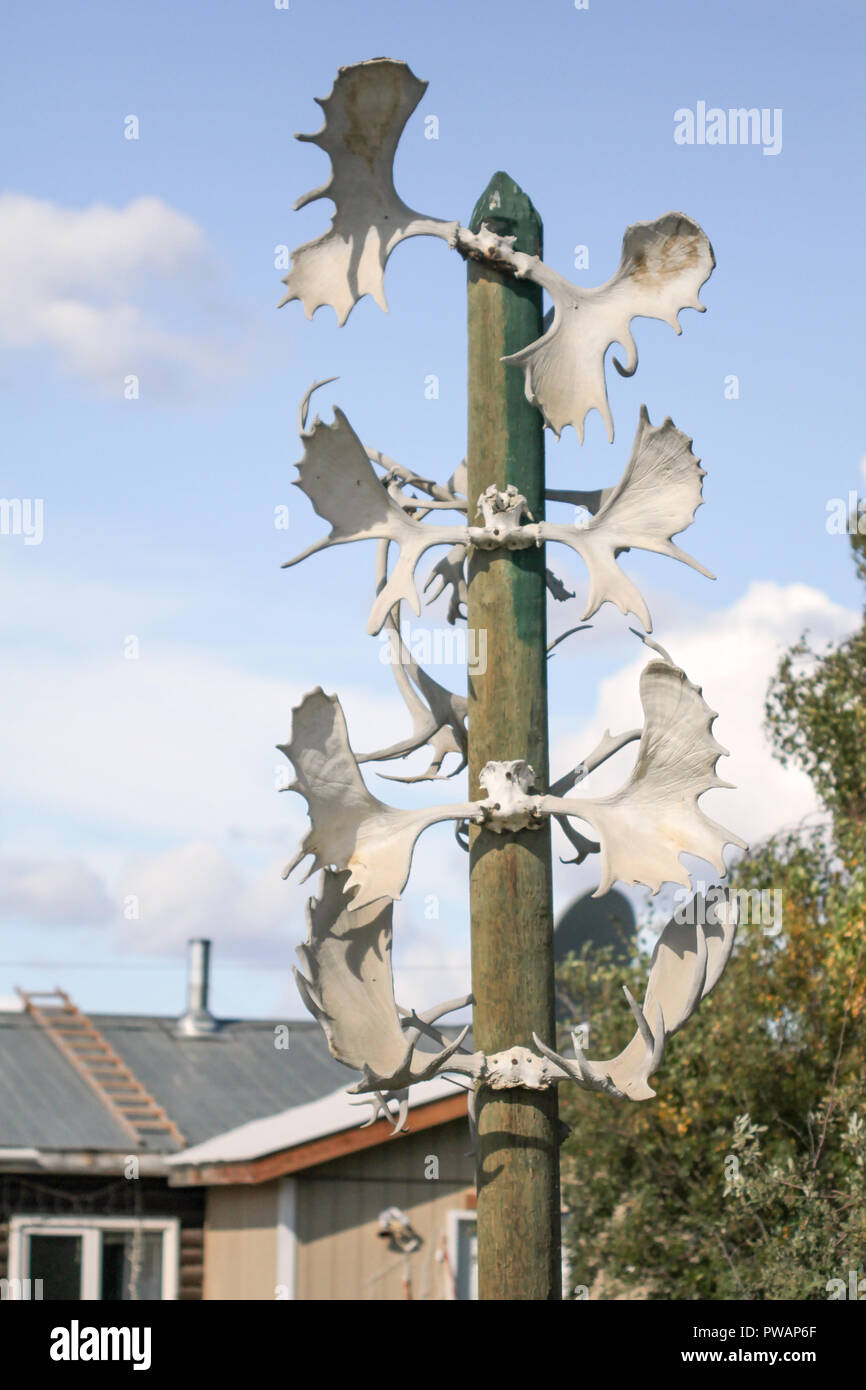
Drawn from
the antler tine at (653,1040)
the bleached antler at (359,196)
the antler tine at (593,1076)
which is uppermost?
the bleached antler at (359,196)

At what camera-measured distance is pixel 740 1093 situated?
54.2ft

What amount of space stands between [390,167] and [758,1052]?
12373mm

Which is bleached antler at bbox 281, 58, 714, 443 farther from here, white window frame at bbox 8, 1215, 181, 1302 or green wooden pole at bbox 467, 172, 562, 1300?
white window frame at bbox 8, 1215, 181, 1302

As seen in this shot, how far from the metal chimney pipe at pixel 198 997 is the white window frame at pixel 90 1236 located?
5122mm

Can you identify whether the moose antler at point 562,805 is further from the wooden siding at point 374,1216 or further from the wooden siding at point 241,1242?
the wooden siding at point 241,1242

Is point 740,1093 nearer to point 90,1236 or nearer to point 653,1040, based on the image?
point 90,1236

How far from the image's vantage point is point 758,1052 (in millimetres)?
16469

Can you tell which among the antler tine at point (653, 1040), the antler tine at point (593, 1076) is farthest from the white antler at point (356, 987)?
the antler tine at point (653, 1040)

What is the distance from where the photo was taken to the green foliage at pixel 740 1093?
15195 millimetres

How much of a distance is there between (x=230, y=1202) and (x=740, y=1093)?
504 centimetres
